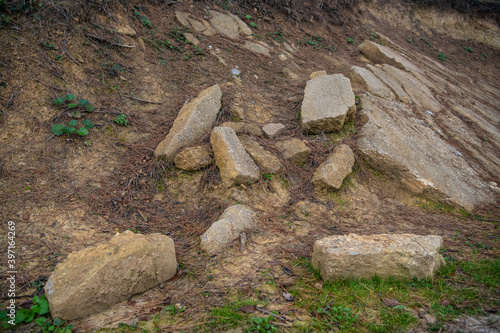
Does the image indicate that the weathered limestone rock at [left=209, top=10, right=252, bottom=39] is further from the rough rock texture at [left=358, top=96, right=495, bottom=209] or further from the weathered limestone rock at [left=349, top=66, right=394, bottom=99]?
the rough rock texture at [left=358, top=96, right=495, bottom=209]

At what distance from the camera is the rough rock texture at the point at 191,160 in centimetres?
405

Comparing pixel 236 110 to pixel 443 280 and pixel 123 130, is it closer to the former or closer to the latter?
pixel 123 130

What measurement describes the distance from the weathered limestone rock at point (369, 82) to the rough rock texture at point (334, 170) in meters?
2.18

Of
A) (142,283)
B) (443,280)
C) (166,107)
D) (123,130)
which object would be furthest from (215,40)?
(443,280)

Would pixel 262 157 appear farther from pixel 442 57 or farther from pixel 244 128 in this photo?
pixel 442 57

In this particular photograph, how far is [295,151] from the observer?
171 inches

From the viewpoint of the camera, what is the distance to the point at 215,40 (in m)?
6.47

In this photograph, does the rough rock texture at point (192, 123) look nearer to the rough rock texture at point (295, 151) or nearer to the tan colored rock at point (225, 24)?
the rough rock texture at point (295, 151)

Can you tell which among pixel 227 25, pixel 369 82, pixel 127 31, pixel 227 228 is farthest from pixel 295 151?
pixel 227 25

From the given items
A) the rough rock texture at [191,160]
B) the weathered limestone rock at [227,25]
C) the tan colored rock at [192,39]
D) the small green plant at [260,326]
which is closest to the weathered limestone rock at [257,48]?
the weathered limestone rock at [227,25]

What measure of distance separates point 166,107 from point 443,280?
4.44 metres

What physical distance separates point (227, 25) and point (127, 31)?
2472 millimetres

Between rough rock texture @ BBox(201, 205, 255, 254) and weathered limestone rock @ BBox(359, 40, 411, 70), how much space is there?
6139 millimetres

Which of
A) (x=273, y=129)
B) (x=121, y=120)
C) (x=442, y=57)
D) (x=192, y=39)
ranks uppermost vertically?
(x=442, y=57)
